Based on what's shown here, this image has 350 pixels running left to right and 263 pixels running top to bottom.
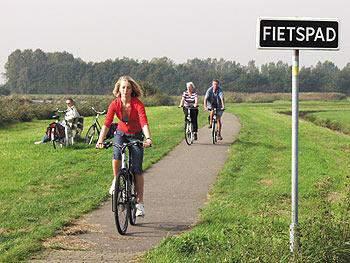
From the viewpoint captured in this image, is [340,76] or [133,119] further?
[340,76]

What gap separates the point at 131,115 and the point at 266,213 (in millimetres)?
2208

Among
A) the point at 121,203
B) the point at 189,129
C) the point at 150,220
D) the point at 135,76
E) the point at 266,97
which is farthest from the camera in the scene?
the point at 135,76

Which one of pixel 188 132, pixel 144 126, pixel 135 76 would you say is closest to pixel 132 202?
pixel 144 126

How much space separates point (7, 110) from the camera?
39.6m

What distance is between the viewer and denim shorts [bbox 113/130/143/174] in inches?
330

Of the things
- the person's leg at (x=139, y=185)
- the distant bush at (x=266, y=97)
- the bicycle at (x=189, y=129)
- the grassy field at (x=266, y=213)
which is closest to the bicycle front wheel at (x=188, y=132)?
the bicycle at (x=189, y=129)

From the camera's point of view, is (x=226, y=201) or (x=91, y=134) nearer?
(x=226, y=201)

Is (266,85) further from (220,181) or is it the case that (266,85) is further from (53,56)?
(220,181)

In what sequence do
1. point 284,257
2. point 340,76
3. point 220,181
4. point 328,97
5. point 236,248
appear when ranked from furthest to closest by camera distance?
point 340,76 → point 328,97 → point 220,181 → point 236,248 → point 284,257

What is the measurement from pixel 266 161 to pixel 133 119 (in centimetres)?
774

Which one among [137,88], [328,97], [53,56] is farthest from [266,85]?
[137,88]

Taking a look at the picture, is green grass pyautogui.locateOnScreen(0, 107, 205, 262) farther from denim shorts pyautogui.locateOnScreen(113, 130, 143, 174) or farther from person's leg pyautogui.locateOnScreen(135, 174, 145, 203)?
denim shorts pyautogui.locateOnScreen(113, 130, 143, 174)

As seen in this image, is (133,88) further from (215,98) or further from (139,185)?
(215,98)

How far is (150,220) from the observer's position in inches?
346
